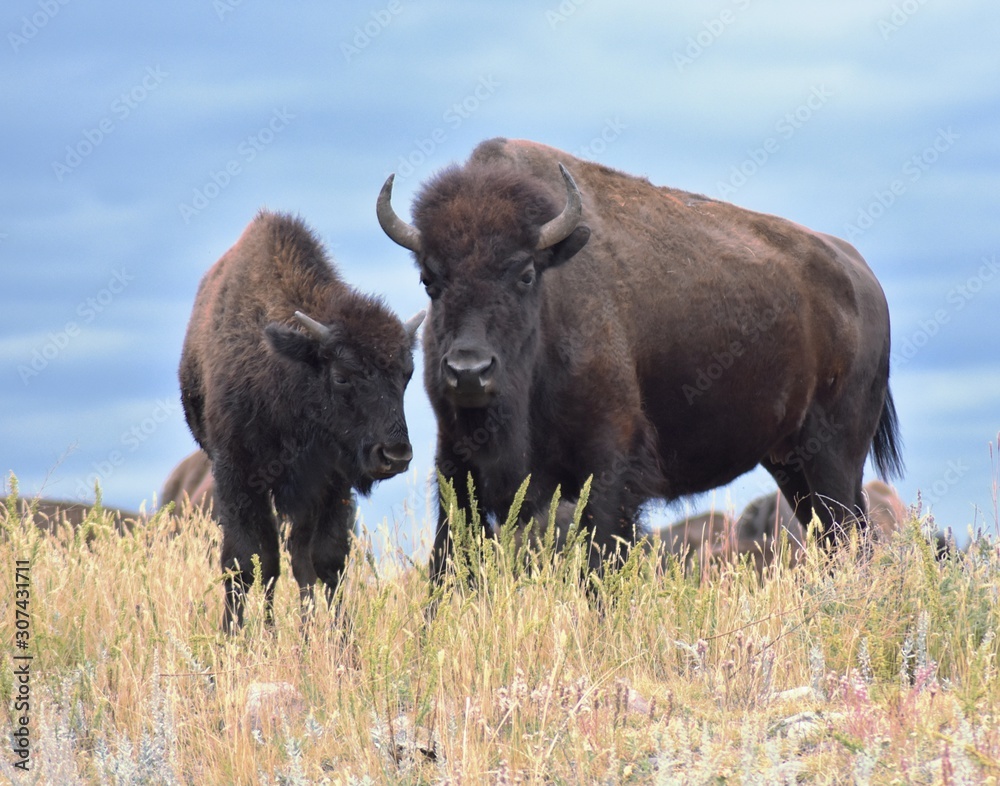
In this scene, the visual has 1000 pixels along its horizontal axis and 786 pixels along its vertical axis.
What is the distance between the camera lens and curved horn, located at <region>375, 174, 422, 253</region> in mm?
8062

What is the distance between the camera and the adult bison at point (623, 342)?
25.7 ft

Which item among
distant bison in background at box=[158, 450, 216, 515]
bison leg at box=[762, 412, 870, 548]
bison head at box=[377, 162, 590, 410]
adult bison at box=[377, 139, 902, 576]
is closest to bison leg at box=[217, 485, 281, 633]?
adult bison at box=[377, 139, 902, 576]

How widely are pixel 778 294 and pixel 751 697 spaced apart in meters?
5.15

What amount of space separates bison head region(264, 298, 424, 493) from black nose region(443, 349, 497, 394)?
2.18 ft

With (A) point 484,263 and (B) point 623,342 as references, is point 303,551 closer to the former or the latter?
(A) point 484,263

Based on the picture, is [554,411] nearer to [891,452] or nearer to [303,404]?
[303,404]

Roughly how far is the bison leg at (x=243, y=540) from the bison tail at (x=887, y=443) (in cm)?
622

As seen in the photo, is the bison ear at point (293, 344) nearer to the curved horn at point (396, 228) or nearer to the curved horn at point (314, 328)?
the curved horn at point (314, 328)

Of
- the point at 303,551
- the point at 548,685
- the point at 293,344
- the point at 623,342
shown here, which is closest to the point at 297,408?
the point at 293,344

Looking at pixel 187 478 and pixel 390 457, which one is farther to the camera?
pixel 187 478

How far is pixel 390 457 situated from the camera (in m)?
7.75

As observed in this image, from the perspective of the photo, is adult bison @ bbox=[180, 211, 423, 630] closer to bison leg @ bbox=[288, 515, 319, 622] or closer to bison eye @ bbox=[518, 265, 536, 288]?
bison leg @ bbox=[288, 515, 319, 622]

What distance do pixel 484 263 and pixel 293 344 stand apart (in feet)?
4.32

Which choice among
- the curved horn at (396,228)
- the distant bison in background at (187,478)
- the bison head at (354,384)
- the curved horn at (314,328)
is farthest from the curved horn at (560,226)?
the distant bison in background at (187,478)
